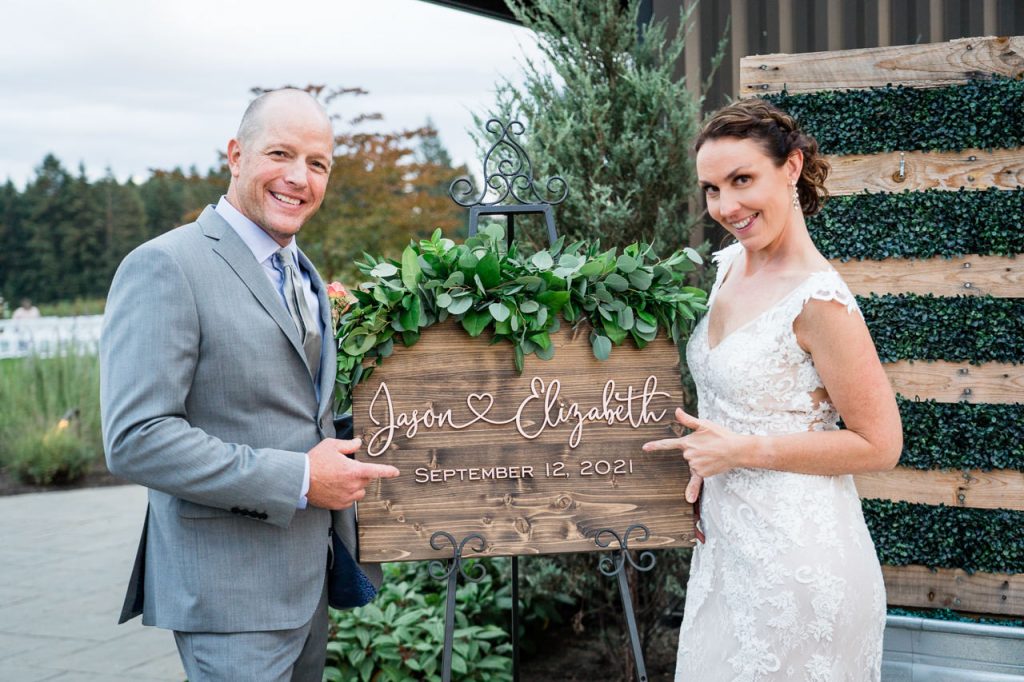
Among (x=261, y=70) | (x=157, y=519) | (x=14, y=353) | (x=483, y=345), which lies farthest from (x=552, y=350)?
(x=261, y=70)

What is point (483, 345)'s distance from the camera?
2.52m

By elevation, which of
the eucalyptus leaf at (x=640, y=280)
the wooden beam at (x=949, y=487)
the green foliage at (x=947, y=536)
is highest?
the eucalyptus leaf at (x=640, y=280)

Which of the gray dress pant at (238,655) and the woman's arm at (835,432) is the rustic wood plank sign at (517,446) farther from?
the gray dress pant at (238,655)

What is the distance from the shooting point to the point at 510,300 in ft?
8.02

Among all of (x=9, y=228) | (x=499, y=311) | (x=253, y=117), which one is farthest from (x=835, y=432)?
(x=9, y=228)

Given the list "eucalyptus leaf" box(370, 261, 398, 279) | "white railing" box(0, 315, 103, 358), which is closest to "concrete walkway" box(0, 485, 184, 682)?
"white railing" box(0, 315, 103, 358)

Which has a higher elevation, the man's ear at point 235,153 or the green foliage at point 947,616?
the man's ear at point 235,153

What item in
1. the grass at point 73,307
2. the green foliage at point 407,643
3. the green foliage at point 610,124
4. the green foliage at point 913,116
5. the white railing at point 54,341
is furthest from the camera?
the grass at point 73,307

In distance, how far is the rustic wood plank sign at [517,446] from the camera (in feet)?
8.11

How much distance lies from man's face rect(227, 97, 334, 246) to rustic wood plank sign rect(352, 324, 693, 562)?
1.49ft

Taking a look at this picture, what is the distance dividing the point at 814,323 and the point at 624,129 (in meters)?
2.37

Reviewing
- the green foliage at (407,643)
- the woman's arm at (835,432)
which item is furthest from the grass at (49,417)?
the woman's arm at (835,432)

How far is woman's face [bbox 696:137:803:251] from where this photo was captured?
2363mm

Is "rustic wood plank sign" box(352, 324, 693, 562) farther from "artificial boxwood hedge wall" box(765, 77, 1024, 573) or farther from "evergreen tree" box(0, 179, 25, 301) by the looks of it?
"evergreen tree" box(0, 179, 25, 301)
